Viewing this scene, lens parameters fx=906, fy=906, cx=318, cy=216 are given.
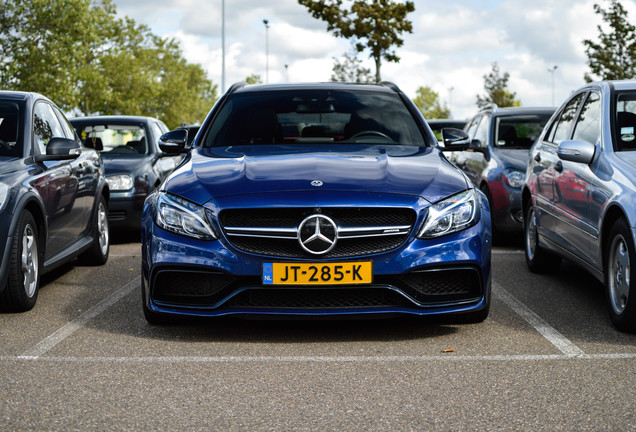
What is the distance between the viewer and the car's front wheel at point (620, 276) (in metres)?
5.32

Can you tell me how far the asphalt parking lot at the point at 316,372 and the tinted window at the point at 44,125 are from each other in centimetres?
137

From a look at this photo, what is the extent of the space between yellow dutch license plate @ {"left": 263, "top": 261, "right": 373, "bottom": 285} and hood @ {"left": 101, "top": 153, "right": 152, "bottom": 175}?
6532 mm

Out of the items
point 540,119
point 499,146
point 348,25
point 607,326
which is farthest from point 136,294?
point 348,25

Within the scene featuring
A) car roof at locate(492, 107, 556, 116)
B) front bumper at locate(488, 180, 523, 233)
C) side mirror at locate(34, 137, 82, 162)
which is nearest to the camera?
side mirror at locate(34, 137, 82, 162)

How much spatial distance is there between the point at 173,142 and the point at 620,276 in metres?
3.32

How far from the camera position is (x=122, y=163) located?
37.3 ft

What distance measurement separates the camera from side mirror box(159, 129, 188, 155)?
6797 millimetres

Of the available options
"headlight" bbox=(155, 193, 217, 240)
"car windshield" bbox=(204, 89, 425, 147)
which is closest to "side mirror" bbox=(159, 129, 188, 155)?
"car windshield" bbox=(204, 89, 425, 147)

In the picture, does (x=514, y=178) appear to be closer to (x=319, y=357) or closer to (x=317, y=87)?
(x=317, y=87)

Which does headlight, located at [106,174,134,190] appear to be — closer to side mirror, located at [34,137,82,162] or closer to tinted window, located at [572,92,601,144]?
side mirror, located at [34,137,82,162]

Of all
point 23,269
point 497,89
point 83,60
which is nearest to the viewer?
point 23,269

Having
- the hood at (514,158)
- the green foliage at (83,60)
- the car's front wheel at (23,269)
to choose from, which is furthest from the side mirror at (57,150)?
the green foliage at (83,60)

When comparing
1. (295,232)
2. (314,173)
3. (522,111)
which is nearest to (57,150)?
(314,173)

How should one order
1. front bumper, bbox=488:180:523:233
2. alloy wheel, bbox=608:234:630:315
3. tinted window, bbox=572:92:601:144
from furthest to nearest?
1. front bumper, bbox=488:180:523:233
2. tinted window, bbox=572:92:601:144
3. alloy wheel, bbox=608:234:630:315
